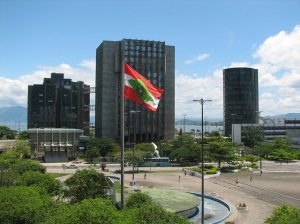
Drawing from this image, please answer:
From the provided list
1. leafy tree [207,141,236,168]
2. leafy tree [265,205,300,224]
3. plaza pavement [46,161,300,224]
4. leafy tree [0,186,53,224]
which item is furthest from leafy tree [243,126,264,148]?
leafy tree [0,186,53,224]

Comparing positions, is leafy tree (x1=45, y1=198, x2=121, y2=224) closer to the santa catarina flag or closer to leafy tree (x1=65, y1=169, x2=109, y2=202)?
the santa catarina flag

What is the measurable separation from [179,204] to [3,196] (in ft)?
71.7

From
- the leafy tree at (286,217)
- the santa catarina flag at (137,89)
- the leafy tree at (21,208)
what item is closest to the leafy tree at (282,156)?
the leafy tree at (286,217)

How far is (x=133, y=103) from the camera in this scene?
484 ft

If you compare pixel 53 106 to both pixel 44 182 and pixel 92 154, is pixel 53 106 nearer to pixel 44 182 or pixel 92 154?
pixel 92 154

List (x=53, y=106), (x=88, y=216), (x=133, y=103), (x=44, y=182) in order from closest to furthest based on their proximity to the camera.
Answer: (x=88, y=216), (x=44, y=182), (x=133, y=103), (x=53, y=106)

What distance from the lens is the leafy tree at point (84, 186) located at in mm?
42969

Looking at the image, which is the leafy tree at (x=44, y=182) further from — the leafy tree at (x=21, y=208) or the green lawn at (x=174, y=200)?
the leafy tree at (x=21, y=208)

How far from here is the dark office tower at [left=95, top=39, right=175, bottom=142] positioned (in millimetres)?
146125

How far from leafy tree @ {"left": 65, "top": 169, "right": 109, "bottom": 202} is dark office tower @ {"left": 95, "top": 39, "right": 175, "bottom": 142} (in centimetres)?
10035

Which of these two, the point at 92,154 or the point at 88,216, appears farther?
the point at 92,154

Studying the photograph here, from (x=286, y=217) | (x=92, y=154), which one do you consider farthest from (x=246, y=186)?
(x=92, y=154)

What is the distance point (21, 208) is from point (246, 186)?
161ft

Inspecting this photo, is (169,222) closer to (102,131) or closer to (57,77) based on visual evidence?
(102,131)
